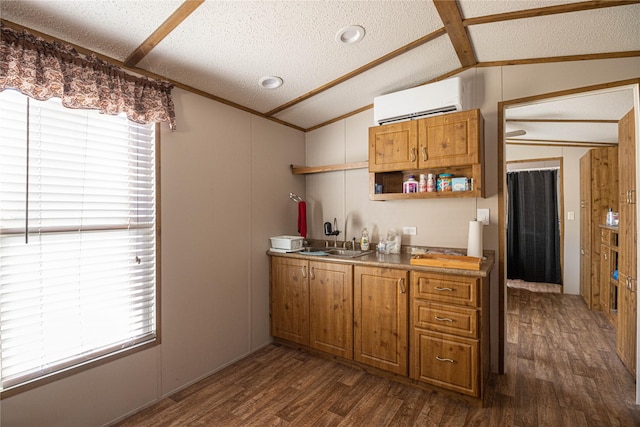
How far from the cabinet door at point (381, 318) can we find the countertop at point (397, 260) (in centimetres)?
6

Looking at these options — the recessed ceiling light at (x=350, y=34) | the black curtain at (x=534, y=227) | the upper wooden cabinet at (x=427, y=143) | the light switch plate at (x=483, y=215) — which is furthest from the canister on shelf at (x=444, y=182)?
the black curtain at (x=534, y=227)

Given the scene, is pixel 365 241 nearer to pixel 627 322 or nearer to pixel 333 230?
pixel 333 230

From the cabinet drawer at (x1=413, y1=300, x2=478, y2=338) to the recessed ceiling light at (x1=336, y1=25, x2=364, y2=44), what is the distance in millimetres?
1873

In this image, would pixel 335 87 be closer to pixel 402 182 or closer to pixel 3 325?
pixel 402 182

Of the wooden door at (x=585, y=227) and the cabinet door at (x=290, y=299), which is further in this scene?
the wooden door at (x=585, y=227)

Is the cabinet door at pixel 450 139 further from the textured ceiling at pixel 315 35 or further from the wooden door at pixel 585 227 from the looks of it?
the wooden door at pixel 585 227

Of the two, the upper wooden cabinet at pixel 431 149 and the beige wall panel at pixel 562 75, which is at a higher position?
the beige wall panel at pixel 562 75

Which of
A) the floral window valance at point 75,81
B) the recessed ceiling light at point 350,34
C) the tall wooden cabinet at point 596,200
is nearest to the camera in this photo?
the floral window valance at point 75,81

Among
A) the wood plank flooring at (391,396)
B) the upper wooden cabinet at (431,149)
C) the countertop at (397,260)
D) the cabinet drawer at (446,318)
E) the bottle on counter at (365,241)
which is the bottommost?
the wood plank flooring at (391,396)

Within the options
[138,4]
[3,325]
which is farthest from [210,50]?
[3,325]

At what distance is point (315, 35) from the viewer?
6.30 ft

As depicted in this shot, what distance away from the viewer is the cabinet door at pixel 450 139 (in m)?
2.29

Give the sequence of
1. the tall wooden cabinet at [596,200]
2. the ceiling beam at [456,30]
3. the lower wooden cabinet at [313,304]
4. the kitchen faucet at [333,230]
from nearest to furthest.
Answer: the ceiling beam at [456,30], the lower wooden cabinet at [313,304], the kitchen faucet at [333,230], the tall wooden cabinet at [596,200]

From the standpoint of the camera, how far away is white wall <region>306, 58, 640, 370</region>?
228 cm
